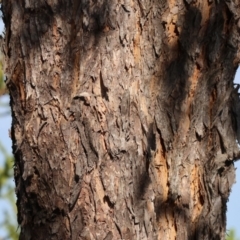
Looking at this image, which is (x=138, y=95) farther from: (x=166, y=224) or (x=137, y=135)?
(x=166, y=224)

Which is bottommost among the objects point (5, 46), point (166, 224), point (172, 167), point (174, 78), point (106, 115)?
point (166, 224)

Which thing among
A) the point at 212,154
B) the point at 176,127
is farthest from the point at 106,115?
the point at 212,154

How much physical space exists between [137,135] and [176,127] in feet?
0.39

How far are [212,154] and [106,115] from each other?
1.07ft

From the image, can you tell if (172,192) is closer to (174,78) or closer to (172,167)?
(172,167)

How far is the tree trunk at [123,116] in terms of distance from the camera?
1787 millimetres

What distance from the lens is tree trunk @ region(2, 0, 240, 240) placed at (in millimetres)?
1787

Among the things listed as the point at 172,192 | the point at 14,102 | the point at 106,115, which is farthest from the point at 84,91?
the point at 172,192

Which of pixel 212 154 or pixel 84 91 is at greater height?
pixel 84 91

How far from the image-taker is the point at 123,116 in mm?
1812

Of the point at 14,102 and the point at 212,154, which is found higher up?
the point at 14,102

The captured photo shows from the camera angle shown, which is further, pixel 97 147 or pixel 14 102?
pixel 14 102

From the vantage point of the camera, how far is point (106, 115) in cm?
181

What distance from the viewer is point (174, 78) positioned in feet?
6.20
